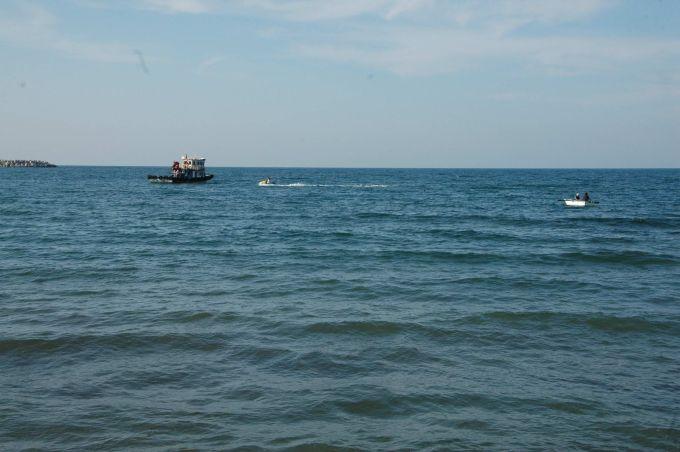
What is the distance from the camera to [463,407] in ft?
30.8

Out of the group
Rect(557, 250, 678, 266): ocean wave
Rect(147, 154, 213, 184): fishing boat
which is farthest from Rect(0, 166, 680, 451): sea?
Rect(147, 154, 213, 184): fishing boat

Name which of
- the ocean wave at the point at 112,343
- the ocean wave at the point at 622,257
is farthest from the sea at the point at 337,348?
the ocean wave at the point at 622,257

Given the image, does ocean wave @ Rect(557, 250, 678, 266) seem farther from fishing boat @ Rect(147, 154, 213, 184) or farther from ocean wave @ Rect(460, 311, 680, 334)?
fishing boat @ Rect(147, 154, 213, 184)

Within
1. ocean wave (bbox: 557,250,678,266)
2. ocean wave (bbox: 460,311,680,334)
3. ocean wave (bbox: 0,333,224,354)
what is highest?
ocean wave (bbox: 557,250,678,266)

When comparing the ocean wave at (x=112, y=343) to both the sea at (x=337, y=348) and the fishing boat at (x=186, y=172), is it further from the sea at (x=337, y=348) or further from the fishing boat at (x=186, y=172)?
the fishing boat at (x=186, y=172)

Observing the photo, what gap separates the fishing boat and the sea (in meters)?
63.5

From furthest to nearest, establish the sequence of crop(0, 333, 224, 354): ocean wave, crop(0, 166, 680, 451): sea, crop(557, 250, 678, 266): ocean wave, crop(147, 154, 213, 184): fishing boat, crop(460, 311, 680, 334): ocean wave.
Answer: crop(147, 154, 213, 184): fishing boat < crop(557, 250, 678, 266): ocean wave < crop(460, 311, 680, 334): ocean wave < crop(0, 333, 224, 354): ocean wave < crop(0, 166, 680, 451): sea

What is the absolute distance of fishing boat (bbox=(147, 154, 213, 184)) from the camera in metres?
89.8

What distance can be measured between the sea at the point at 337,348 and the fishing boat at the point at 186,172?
63.5 metres

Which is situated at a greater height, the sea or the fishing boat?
the fishing boat

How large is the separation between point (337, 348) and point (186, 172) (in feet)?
269

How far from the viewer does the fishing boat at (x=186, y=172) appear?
294ft

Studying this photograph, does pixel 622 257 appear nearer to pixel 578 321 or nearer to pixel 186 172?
pixel 578 321

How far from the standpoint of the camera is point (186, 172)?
295 feet
